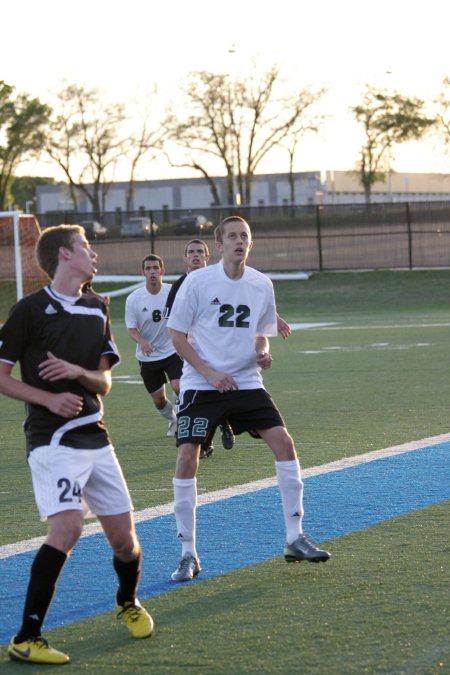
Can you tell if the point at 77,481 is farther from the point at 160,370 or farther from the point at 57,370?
the point at 160,370

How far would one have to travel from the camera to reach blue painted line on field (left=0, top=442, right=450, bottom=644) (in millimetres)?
6219

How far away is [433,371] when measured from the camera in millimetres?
17578

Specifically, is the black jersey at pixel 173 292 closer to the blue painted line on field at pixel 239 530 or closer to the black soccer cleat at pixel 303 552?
the blue painted line on field at pixel 239 530

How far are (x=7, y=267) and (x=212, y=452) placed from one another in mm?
29387

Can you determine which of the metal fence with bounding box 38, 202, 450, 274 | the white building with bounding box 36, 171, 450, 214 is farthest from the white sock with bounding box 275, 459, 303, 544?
the white building with bounding box 36, 171, 450, 214

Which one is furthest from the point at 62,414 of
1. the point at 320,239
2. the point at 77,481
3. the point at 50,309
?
the point at 320,239

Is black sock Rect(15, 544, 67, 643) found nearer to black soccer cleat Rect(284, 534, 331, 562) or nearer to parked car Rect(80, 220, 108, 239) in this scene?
black soccer cleat Rect(284, 534, 331, 562)

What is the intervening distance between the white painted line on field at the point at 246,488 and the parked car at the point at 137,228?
36689mm

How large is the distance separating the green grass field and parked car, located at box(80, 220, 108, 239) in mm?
31107

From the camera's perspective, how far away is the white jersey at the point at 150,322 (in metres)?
12.4

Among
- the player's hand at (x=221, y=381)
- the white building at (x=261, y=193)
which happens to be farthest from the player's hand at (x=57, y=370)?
the white building at (x=261, y=193)

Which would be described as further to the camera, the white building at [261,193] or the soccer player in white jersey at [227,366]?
the white building at [261,193]

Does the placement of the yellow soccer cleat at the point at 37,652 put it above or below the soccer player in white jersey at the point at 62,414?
below

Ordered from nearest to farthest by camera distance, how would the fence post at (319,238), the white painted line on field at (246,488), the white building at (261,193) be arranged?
the white painted line on field at (246,488) → the fence post at (319,238) → the white building at (261,193)
